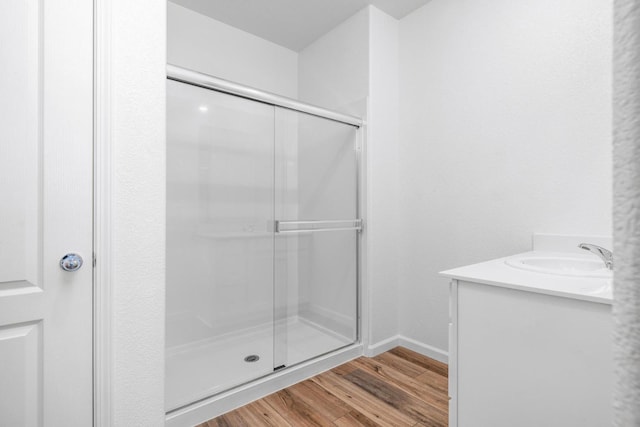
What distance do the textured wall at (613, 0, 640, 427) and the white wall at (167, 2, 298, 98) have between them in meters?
2.55

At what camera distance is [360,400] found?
5.48 feet

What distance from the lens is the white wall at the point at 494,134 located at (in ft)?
5.06

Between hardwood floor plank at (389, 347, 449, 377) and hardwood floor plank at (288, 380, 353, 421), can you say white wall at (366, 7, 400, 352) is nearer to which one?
hardwood floor plank at (389, 347, 449, 377)

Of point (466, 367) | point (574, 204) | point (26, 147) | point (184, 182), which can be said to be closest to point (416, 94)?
point (574, 204)

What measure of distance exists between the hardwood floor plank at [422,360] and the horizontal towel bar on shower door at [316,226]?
0.89 m

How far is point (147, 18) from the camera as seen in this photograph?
1.21 metres

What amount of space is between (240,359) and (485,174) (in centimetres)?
180

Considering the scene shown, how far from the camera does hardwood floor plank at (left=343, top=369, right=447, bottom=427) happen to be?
5.02ft

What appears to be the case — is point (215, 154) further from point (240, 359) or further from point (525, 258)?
point (525, 258)

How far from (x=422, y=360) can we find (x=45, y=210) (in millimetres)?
2123

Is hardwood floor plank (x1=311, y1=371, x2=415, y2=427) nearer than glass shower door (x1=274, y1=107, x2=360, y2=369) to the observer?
Yes

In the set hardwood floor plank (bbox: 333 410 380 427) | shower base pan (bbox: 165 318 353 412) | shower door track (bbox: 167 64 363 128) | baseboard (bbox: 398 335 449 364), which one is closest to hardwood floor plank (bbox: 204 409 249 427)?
shower base pan (bbox: 165 318 353 412)

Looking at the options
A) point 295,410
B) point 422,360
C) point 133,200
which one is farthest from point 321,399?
point 133,200

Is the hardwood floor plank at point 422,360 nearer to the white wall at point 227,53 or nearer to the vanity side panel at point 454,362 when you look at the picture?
the vanity side panel at point 454,362
